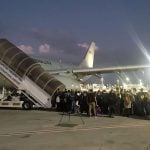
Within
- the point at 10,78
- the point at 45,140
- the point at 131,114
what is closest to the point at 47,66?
the point at 10,78

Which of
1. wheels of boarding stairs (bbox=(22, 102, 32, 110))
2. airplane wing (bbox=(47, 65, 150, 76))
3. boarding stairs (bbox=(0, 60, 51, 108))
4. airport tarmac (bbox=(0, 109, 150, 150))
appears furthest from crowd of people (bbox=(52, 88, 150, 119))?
airplane wing (bbox=(47, 65, 150, 76))

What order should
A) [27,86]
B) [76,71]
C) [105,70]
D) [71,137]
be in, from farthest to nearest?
[105,70] → [76,71] → [27,86] → [71,137]

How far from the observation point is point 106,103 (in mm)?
21672

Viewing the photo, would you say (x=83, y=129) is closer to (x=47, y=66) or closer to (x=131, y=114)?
(x=131, y=114)

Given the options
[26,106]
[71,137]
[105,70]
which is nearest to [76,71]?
[105,70]

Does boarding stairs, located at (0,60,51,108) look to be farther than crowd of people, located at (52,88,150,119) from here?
Yes

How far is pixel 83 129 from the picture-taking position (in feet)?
46.3

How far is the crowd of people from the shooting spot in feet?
66.1

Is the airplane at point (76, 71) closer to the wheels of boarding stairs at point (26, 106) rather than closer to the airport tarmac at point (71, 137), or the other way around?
the wheels of boarding stairs at point (26, 106)

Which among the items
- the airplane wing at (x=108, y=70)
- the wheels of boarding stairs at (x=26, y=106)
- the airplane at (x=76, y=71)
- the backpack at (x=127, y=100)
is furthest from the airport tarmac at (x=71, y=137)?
the airplane wing at (x=108, y=70)

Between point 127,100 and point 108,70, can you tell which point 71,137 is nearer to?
point 127,100

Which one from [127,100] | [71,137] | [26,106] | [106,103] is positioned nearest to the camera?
[71,137]

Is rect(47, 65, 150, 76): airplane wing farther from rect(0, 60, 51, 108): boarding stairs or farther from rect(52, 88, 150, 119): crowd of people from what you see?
rect(0, 60, 51, 108): boarding stairs

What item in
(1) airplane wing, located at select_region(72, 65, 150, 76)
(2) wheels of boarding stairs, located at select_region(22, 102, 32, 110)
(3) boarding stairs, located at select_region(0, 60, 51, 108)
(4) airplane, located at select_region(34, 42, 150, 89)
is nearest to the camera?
(3) boarding stairs, located at select_region(0, 60, 51, 108)
